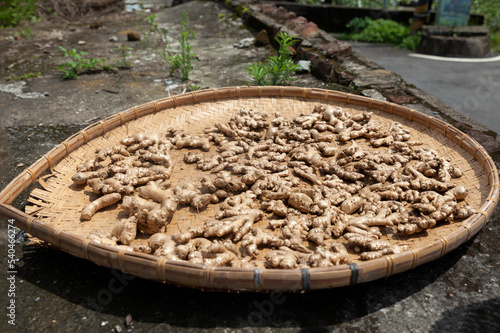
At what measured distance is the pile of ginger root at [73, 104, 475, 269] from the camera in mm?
3039

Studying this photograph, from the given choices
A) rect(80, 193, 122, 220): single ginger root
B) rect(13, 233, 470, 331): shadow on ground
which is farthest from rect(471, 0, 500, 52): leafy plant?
rect(80, 193, 122, 220): single ginger root

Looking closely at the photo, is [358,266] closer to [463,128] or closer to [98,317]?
[98,317]

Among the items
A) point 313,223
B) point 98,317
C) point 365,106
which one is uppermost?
point 365,106

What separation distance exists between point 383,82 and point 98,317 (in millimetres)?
5263

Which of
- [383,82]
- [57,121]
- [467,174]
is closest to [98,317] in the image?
[467,174]

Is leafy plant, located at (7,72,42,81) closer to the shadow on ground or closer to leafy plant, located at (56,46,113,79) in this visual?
leafy plant, located at (56,46,113,79)

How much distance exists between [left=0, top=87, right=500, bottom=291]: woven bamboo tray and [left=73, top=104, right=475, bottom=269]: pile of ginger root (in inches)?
5.2

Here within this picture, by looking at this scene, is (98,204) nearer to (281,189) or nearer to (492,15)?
(281,189)

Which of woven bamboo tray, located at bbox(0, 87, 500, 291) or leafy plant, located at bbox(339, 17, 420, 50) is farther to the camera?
leafy plant, located at bbox(339, 17, 420, 50)

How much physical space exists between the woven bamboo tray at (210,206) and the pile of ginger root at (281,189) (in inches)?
5.2

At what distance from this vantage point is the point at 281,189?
11.9 feet

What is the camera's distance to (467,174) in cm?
383

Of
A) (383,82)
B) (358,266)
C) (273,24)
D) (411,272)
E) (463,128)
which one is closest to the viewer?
(358,266)

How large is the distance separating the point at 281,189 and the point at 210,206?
68cm
